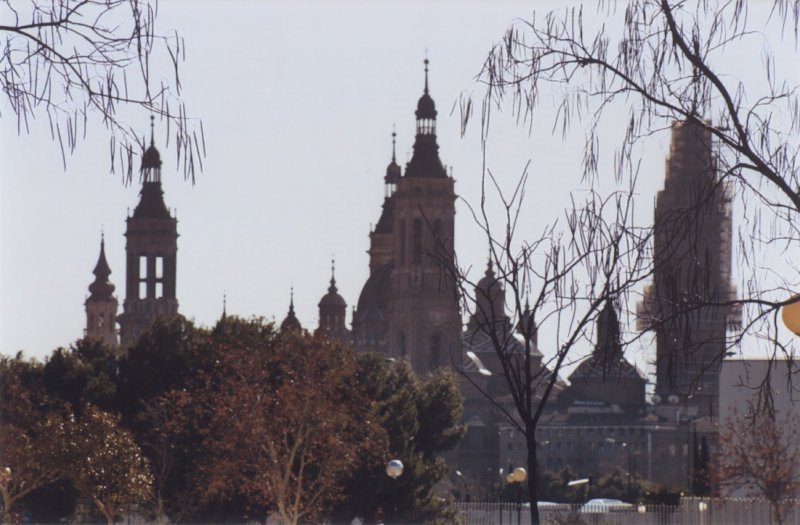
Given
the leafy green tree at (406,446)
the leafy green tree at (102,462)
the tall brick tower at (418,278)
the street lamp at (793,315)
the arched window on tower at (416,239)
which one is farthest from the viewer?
the arched window on tower at (416,239)

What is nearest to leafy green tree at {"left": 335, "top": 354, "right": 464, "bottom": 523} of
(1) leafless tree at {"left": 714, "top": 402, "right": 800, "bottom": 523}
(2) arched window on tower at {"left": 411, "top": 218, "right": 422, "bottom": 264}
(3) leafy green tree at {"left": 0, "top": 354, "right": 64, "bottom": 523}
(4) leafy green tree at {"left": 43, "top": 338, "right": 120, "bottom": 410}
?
(4) leafy green tree at {"left": 43, "top": 338, "right": 120, "bottom": 410}

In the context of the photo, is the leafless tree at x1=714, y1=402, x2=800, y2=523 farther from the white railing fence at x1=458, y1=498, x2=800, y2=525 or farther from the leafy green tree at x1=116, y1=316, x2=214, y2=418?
the leafy green tree at x1=116, y1=316, x2=214, y2=418

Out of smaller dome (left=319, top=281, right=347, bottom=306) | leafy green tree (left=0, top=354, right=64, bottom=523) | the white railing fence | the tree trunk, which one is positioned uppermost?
smaller dome (left=319, top=281, right=347, bottom=306)

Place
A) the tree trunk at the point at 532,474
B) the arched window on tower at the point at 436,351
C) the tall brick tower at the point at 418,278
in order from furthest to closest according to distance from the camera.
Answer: the arched window on tower at the point at 436,351 < the tall brick tower at the point at 418,278 < the tree trunk at the point at 532,474

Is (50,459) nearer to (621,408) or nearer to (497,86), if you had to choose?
(497,86)

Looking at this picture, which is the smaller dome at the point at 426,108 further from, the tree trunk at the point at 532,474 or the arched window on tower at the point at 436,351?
the tree trunk at the point at 532,474

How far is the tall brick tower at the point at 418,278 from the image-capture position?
574ft

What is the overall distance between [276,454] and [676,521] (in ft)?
42.9

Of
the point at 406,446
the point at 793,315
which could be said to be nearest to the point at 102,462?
the point at 406,446

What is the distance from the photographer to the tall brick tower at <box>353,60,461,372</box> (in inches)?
6890

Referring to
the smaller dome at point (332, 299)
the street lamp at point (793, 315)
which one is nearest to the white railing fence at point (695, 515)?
the street lamp at point (793, 315)

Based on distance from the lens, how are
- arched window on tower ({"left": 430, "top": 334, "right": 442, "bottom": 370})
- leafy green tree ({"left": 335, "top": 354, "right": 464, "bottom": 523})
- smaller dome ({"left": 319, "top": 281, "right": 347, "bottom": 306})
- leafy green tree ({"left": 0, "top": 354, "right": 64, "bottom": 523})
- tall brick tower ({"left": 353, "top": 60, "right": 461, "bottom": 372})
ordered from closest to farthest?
leafy green tree ({"left": 0, "top": 354, "right": 64, "bottom": 523})
leafy green tree ({"left": 335, "top": 354, "right": 464, "bottom": 523})
tall brick tower ({"left": 353, "top": 60, "right": 461, "bottom": 372})
arched window on tower ({"left": 430, "top": 334, "right": 442, "bottom": 370})
smaller dome ({"left": 319, "top": 281, "right": 347, "bottom": 306})

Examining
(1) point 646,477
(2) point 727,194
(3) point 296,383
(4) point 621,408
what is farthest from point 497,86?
(4) point 621,408

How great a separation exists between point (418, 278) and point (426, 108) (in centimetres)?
1641
